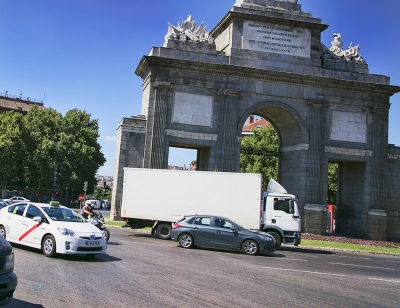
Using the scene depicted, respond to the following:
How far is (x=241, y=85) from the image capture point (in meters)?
28.7

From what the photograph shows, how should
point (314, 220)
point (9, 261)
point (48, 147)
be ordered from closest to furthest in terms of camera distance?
1. point (9, 261)
2. point (314, 220)
3. point (48, 147)

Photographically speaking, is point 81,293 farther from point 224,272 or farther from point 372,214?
point 372,214

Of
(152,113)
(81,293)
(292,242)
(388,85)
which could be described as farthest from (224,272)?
(388,85)

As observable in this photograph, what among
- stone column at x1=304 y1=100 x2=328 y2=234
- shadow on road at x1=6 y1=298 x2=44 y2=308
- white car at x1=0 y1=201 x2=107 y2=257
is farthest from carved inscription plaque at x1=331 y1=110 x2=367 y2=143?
shadow on road at x1=6 y1=298 x2=44 y2=308

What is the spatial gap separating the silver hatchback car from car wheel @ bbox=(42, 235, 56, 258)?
249 inches

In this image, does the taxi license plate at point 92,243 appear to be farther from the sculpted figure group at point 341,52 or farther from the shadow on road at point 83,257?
the sculpted figure group at point 341,52

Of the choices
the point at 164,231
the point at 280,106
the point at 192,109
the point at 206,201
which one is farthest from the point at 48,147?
the point at 206,201

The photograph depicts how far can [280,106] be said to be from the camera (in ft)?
→ 95.5

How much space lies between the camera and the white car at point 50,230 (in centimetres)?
1148

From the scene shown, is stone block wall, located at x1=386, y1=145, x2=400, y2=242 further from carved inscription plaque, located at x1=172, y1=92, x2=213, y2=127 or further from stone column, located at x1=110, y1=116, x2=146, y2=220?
stone column, located at x1=110, y1=116, x2=146, y2=220

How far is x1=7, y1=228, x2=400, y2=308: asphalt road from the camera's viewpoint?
7746mm

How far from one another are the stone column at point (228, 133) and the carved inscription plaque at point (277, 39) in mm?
3598

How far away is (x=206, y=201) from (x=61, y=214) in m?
8.74

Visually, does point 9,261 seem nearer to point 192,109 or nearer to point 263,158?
point 192,109
